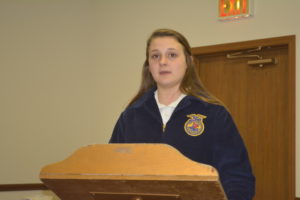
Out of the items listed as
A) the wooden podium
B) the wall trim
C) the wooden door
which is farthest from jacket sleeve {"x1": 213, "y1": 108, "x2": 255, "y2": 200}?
the wall trim

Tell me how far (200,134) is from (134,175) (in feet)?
2.14

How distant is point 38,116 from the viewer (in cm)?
554

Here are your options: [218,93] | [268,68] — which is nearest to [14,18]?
[218,93]

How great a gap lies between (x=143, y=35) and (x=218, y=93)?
1288 millimetres

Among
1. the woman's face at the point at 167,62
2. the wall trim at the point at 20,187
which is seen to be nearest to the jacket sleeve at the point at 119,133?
the woman's face at the point at 167,62

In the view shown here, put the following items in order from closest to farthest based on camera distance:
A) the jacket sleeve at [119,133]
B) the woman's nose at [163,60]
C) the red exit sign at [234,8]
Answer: the woman's nose at [163,60] < the jacket sleeve at [119,133] < the red exit sign at [234,8]

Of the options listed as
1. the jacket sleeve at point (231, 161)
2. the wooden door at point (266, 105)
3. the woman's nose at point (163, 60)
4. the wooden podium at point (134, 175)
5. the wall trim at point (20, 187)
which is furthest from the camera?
the wall trim at point (20, 187)

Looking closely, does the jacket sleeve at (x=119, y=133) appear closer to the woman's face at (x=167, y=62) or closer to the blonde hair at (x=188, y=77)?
the blonde hair at (x=188, y=77)

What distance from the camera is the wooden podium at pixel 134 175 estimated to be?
4.07 ft

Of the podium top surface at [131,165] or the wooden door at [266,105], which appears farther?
the wooden door at [266,105]

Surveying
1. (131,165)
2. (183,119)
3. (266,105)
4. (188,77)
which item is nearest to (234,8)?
(266,105)

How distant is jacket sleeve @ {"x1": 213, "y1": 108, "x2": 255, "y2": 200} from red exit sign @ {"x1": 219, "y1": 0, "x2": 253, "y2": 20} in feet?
10.3

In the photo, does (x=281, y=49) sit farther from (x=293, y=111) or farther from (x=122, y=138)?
(x=122, y=138)

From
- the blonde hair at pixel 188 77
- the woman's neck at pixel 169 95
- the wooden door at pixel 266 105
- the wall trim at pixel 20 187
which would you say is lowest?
the wall trim at pixel 20 187
